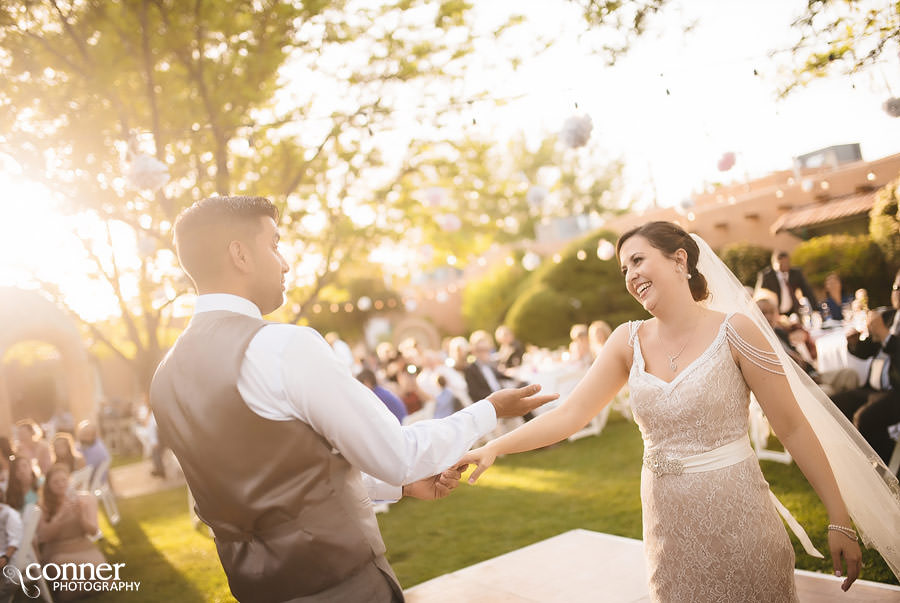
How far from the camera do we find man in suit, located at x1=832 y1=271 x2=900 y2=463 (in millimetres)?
5164

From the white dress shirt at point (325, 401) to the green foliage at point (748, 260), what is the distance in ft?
51.8

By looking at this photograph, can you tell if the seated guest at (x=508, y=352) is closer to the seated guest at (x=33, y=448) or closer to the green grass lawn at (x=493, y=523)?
the green grass lawn at (x=493, y=523)

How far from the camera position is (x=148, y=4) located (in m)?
7.40

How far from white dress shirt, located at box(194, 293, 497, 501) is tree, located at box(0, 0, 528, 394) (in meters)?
5.04

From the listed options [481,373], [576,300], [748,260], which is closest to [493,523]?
[481,373]

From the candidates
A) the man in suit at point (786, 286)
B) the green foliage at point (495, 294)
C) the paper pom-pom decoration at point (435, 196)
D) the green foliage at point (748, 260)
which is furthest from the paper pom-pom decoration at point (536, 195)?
the green foliage at point (495, 294)

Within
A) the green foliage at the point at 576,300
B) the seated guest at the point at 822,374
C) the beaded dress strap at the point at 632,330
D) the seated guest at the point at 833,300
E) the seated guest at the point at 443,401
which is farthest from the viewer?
the green foliage at the point at 576,300

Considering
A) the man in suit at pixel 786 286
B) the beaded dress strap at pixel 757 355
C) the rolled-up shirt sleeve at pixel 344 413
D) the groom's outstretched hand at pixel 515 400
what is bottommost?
the man in suit at pixel 786 286

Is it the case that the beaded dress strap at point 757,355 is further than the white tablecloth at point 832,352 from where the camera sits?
No

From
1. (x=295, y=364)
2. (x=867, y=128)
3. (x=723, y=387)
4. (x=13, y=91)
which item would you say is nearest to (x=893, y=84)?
(x=867, y=128)

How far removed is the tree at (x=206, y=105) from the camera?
7.64 m

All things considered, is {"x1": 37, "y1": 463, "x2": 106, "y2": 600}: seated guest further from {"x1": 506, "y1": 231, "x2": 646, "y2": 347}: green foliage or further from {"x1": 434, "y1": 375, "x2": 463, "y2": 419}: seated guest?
{"x1": 506, "y1": 231, "x2": 646, "y2": 347}: green foliage

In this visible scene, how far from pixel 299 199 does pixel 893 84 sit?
771 cm

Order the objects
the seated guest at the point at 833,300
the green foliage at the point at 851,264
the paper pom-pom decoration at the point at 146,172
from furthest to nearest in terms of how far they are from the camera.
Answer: the seated guest at the point at 833,300 → the green foliage at the point at 851,264 → the paper pom-pom decoration at the point at 146,172
